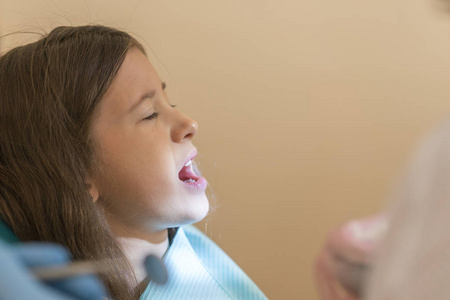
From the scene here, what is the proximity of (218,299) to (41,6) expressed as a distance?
2.23 ft

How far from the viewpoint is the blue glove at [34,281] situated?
394 mm

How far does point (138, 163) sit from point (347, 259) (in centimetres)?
47

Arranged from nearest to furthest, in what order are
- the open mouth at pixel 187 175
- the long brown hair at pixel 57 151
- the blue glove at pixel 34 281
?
1. the blue glove at pixel 34 281
2. the long brown hair at pixel 57 151
3. the open mouth at pixel 187 175

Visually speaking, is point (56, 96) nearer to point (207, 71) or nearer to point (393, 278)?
point (207, 71)

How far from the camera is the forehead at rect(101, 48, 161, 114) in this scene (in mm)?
824

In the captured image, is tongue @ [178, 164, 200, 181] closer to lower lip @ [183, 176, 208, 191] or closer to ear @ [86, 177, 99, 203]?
lower lip @ [183, 176, 208, 191]

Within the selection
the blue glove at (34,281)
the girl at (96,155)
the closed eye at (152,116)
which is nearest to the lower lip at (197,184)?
the girl at (96,155)

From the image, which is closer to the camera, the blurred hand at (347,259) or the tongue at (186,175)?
the blurred hand at (347,259)

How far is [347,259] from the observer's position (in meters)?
0.41

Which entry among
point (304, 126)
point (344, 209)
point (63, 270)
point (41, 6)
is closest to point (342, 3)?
point (304, 126)

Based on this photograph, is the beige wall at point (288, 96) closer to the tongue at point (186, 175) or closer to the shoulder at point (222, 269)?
the shoulder at point (222, 269)

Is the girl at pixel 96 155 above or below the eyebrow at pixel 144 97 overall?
below

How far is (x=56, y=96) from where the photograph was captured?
80 cm

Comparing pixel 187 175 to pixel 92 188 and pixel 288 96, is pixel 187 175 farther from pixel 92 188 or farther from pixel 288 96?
pixel 288 96
